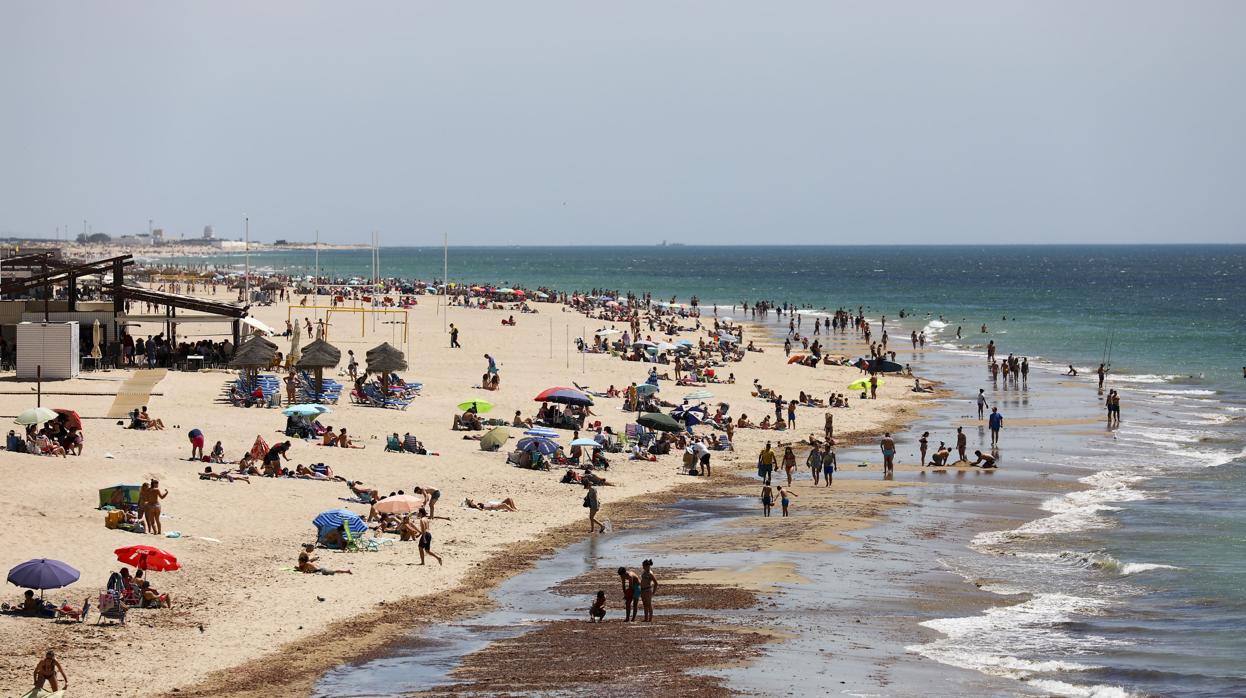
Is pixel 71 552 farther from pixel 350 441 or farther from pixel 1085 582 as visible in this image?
pixel 1085 582

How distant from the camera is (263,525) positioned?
21297mm

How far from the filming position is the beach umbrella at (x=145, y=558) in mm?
17031

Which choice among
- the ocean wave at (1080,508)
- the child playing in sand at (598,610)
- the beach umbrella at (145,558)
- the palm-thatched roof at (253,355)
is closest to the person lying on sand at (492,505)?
the child playing in sand at (598,610)

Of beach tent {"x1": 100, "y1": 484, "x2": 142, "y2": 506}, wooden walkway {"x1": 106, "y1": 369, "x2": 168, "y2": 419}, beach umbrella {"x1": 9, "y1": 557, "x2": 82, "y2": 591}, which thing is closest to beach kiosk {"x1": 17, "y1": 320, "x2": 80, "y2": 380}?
wooden walkway {"x1": 106, "y1": 369, "x2": 168, "y2": 419}

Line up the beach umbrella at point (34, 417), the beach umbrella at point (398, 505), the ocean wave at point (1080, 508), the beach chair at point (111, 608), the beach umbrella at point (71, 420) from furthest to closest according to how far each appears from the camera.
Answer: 1. the beach umbrella at point (71, 420)
2. the beach umbrella at point (34, 417)
3. the ocean wave at point (1080, 508)
4. the beach umbrella at point (398, 505)
5. the beach chair at point (111, 608)

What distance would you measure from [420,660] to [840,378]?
36.2 meters

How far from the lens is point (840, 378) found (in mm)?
49969

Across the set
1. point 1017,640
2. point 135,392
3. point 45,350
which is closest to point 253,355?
point 135,392

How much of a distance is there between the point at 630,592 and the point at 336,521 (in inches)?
224

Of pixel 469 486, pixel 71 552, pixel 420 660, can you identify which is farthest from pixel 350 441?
pixel 420 660

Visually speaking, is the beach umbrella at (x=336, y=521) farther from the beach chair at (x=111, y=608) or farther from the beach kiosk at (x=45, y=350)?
the beach kiosk at (x=45, y=350)

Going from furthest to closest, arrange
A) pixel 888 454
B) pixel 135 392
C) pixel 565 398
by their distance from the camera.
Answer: pixel 565 398
pixel 135 392
pixel 888 454

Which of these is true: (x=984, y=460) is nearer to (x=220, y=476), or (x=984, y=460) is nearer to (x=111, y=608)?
(x=220, y=476)

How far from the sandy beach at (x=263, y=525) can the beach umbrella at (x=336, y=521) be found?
43 centimetres
